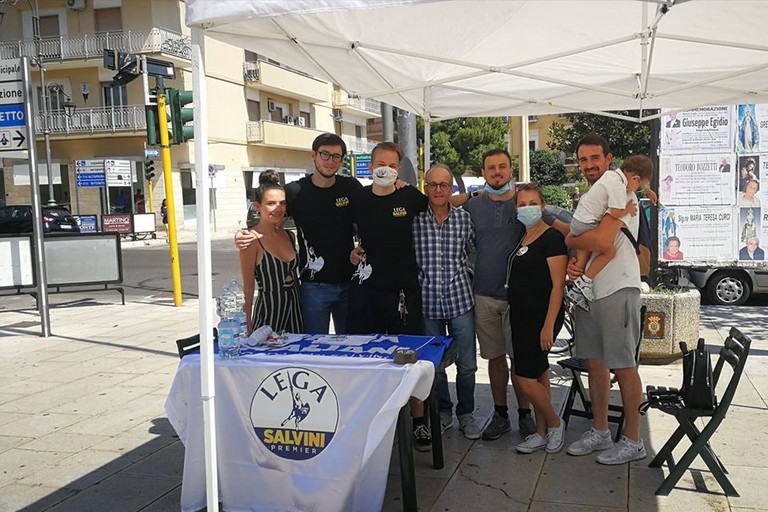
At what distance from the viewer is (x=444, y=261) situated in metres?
4.51

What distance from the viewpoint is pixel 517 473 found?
422 cm

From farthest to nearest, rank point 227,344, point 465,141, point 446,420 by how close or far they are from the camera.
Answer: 1. point 465,141
2. point 446,420
3. point 227,344

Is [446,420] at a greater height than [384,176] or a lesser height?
lesser

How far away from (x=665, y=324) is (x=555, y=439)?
2.89 metres

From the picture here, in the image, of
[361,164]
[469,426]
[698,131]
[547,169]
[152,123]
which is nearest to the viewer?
[469,426]

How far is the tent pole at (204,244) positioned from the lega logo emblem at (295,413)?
501mm

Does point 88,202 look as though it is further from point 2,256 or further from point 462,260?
point 462,260

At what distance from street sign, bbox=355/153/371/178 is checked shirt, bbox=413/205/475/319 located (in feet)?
61.5

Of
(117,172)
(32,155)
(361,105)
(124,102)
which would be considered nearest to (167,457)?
(32,155)

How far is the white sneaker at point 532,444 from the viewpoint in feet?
14.8

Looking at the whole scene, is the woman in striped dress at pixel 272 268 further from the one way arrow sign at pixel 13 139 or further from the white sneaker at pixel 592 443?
the one way arrow sign at pixel 13 139

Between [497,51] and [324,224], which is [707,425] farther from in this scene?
[497,51]

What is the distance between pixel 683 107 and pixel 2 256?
32.0 feet

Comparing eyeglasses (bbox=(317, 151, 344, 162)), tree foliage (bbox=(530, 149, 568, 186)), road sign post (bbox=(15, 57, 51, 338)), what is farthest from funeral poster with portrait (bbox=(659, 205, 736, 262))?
tree foliage (bbox=(530, 149, 568, 186))
